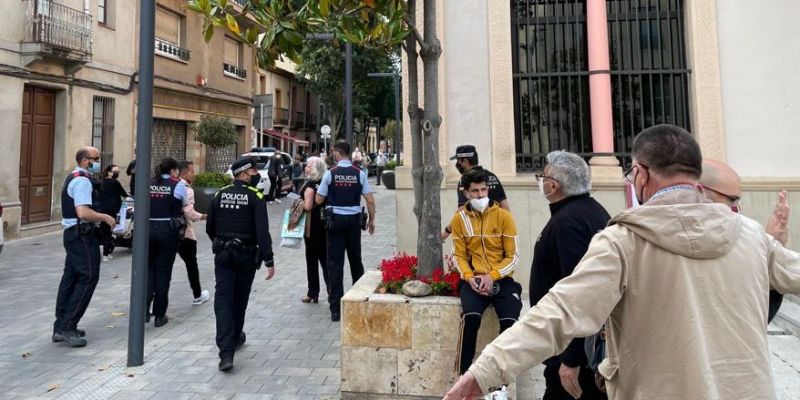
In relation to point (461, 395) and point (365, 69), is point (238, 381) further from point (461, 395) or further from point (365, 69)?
point (365, 69)

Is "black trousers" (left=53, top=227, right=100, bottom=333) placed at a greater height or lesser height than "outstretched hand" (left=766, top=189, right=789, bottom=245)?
lesser

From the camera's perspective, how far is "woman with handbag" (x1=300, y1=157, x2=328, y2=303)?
20.2ft

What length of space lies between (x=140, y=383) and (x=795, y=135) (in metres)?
7.75

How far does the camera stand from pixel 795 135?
6352mm

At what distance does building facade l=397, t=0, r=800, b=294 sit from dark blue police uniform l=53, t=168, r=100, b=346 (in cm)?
348

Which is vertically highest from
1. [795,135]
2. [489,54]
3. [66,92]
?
[66,92]

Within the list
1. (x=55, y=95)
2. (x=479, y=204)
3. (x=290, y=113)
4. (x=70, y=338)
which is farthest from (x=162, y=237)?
(x=290, y=113)

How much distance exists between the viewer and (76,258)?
196 inches

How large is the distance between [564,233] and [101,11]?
649 inches

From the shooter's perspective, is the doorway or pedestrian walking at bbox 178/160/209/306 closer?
pedestrian walking at bbox 178/160/209/306

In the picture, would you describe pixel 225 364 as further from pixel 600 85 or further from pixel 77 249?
pixel 600 85

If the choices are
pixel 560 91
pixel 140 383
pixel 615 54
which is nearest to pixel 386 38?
pixel 140 383

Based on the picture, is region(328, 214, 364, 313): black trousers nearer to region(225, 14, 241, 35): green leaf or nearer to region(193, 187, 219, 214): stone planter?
region(225, 14, 241, 35): green leaf

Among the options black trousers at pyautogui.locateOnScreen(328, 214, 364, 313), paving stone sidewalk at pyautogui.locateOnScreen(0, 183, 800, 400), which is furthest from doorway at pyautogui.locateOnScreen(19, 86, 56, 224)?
black trousers at pyautogui.locateOnScreen(328, 214, 364, 313)
